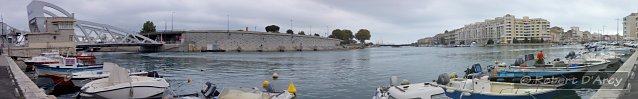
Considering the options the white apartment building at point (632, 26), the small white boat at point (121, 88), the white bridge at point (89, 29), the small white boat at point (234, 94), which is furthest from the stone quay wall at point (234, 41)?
the small white boat at point (234, 94)

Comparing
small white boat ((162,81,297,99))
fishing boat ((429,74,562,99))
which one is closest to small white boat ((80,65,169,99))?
small white boat ((162,81,297,99))

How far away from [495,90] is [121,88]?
39.3ft

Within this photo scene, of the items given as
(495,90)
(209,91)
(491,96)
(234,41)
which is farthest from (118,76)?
(234,41)

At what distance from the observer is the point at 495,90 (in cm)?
1382

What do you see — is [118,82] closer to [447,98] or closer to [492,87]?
[447,98]

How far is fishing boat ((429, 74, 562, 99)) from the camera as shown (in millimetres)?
12930

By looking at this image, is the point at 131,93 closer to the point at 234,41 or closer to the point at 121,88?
the point at 121,88

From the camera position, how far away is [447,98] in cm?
1401

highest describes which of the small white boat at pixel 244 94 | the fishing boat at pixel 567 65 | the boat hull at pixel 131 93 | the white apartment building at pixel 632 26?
the white apartment building at pixel 632 26

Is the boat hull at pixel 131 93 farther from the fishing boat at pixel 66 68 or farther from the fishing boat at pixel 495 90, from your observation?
the fishing boat at pixel 66 68

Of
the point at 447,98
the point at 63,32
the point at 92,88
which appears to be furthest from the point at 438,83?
the point at 63,32

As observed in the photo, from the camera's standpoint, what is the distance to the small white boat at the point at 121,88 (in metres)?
15.3

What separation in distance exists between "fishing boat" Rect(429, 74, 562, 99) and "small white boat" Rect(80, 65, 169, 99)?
32.8ft

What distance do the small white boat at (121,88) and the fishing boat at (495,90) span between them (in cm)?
999
